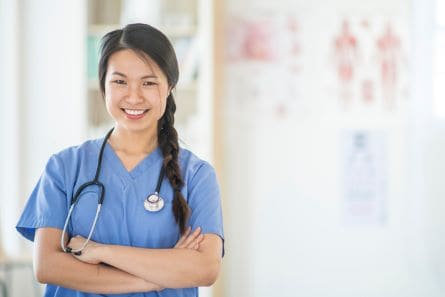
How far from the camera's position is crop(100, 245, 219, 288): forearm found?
1381mm

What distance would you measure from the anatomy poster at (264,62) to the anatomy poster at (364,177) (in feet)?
1.30

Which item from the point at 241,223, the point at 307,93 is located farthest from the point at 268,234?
the point at 307,93

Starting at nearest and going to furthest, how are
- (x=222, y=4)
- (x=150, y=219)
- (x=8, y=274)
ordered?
(x=150, y=219) < (x=8, y=274) < (x=222, y=4)

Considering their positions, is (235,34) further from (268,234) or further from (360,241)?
(360,241)

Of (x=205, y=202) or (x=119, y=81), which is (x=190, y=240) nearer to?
(x=205, y=202)

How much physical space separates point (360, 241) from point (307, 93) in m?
0.86

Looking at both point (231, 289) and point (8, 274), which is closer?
point (8, 274)

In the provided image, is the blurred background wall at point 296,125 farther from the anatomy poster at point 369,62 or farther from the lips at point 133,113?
the lips at point 133,113

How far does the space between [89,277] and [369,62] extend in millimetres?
2271

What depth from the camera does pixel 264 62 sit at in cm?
327

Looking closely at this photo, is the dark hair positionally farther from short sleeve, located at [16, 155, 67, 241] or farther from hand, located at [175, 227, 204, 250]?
short sleeve, located at [16, 155, 67, 241]

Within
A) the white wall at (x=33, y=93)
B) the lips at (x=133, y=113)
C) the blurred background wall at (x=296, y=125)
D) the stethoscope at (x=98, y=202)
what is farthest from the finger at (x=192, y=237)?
the white wall at (x=33, y=93)

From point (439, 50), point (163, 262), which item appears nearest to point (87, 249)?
point (163, 262)

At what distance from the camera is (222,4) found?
3213mm
